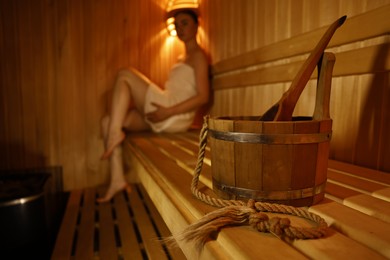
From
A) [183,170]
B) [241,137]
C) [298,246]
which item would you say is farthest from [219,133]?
[183,170]

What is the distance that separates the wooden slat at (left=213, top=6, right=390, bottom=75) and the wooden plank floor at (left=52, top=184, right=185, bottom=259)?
1.23 m

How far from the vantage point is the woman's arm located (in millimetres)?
2621

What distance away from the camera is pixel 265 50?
1.97m

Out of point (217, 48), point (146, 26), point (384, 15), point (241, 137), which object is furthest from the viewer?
point (146, 26)

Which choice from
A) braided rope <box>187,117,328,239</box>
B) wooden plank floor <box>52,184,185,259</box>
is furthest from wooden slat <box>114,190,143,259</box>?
braided rope <box>187,117,328,239</box>

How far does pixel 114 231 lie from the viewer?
212cm

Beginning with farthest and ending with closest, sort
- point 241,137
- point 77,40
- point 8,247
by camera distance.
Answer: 1. point 77,40
2. point 8,247
3. point 241,137

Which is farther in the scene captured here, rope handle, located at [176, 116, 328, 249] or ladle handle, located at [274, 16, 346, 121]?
ladle handle, located at [274, 16, 346, 121]

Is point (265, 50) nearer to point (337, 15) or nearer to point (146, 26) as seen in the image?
point (337, 15)

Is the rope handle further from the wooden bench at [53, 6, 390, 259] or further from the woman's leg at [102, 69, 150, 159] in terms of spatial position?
the woman's leg at [102, 69, 150, 159]

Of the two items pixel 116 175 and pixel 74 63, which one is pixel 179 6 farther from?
pixel 116 175

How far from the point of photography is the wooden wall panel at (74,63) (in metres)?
2.91

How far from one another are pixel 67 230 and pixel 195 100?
141 centimetres

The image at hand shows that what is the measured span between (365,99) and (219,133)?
0.82 m
